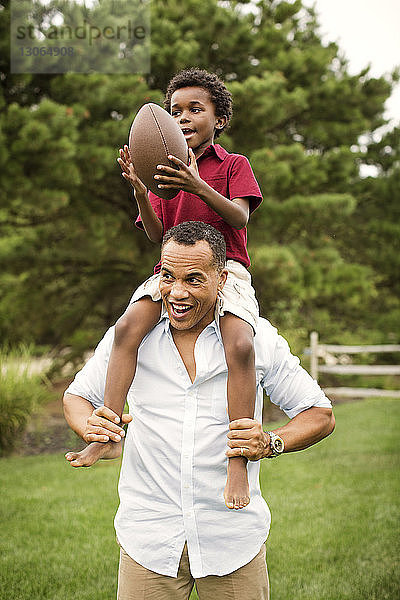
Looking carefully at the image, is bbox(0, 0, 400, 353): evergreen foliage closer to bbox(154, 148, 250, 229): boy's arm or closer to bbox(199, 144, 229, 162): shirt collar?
bbox(199, 144, 229, 162): shirt collar

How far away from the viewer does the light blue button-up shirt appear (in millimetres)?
2131

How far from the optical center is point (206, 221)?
249cm

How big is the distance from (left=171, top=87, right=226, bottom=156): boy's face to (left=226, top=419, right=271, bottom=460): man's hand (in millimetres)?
1181

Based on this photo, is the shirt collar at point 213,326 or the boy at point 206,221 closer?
the boy at point 206,221

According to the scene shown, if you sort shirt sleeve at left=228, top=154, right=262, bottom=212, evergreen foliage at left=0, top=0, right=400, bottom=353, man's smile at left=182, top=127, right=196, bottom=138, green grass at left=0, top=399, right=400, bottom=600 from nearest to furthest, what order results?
shirt sleeve at left=228, top=154, right=262, bottom=212, man's smile at left=182, top=127, right=196, bottom=138, green grass at left=0, top=399, right=400, bottom=600, evergreen foliage at left=0, top=0, right=400, bottom=353

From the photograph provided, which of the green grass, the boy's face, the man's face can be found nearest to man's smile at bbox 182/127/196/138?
the boy's face

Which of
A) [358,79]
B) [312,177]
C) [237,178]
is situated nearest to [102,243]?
[312,177]

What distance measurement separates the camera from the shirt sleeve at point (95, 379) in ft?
7.77

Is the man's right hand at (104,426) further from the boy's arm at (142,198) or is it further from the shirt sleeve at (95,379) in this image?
the boy's arm at (142,198)

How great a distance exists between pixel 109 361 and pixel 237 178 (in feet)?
2.89

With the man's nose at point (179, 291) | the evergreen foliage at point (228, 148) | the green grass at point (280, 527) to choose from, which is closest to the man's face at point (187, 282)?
the man's nose at point (179, 291)

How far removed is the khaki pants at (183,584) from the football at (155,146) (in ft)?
4.33

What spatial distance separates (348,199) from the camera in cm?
1252

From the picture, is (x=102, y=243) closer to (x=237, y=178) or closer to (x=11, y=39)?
(x=11, y=39)
